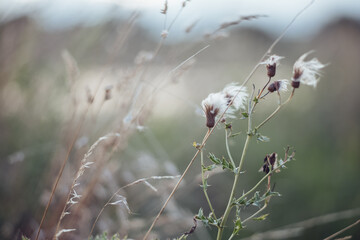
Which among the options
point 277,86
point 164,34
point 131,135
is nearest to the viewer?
point 277,86

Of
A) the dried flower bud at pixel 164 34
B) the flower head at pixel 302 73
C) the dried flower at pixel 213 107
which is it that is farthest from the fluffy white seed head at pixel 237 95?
the dried flower bud at pixel 164 34

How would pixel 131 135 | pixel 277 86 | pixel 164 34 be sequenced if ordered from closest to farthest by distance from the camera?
pixel 277 86 < pixel 164 34 < pixel 131 135

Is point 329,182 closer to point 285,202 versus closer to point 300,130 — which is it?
point 285,202

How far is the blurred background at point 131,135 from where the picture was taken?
1.67 meters

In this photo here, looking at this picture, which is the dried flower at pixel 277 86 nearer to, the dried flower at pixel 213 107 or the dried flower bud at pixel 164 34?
the dried flower at pixel 213 107

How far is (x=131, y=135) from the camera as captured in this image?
2.06 metres

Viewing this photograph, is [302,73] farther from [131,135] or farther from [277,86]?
[131,135]

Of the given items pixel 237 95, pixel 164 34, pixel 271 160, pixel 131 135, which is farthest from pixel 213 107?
pixel 131 135

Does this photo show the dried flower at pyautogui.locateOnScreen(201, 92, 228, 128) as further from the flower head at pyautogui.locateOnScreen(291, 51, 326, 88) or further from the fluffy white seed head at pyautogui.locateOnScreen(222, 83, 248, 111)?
the flower head at pyautogui.locateOnScreen(291, 51, 326, 88)

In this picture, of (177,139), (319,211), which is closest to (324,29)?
(177,139)

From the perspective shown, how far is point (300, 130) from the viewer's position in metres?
3.87

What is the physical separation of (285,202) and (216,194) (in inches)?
22.6

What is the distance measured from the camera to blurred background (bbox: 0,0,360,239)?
1674 mm

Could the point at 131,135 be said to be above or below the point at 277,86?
below
